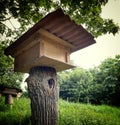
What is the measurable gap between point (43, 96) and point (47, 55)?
38.8 inches

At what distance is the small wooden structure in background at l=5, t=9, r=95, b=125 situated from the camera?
3.95 metres

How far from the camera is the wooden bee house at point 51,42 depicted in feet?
12.6

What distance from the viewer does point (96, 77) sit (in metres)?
20.6

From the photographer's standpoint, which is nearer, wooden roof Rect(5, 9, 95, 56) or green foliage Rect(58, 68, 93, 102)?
wooden roof Rect(5, 9, 95, 56)

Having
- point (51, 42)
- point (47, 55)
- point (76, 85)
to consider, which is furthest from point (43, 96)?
point (76, 85)

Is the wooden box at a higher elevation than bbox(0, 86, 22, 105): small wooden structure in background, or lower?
higher

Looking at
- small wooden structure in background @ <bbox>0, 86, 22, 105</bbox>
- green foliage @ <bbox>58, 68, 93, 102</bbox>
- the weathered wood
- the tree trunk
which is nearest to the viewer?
the tree trunk

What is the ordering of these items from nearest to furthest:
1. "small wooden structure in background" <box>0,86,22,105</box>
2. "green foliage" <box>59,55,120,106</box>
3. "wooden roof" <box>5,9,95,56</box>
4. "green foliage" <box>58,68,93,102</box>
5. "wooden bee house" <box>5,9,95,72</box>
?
"wooden roof" <box>5,9,95,56</box> → "wooden bee house" <box>5,9,95,72</box> → "small wooden structure in background" <box>0,86,22,105</box> → "green foliage" <box>59,55,120,106</box> → "green foliage" <box>58,68,93,102</box>

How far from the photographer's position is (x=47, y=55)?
4.02m

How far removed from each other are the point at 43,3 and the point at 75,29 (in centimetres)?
127

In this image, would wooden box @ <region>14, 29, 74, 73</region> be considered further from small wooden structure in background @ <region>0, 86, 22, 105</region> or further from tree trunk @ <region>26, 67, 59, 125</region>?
small wooden structure in background @ <region>0, 86, 22, 105</region>

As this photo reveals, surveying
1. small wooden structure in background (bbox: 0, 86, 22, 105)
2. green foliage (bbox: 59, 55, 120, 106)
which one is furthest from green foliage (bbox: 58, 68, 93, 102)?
small wooden structure in background (bbox: 0, 86, 22, 105)

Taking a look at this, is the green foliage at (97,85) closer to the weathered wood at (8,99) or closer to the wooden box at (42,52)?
the weathered wood at (8,99)

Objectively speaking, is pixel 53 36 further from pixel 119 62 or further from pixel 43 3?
pixel 119 62
